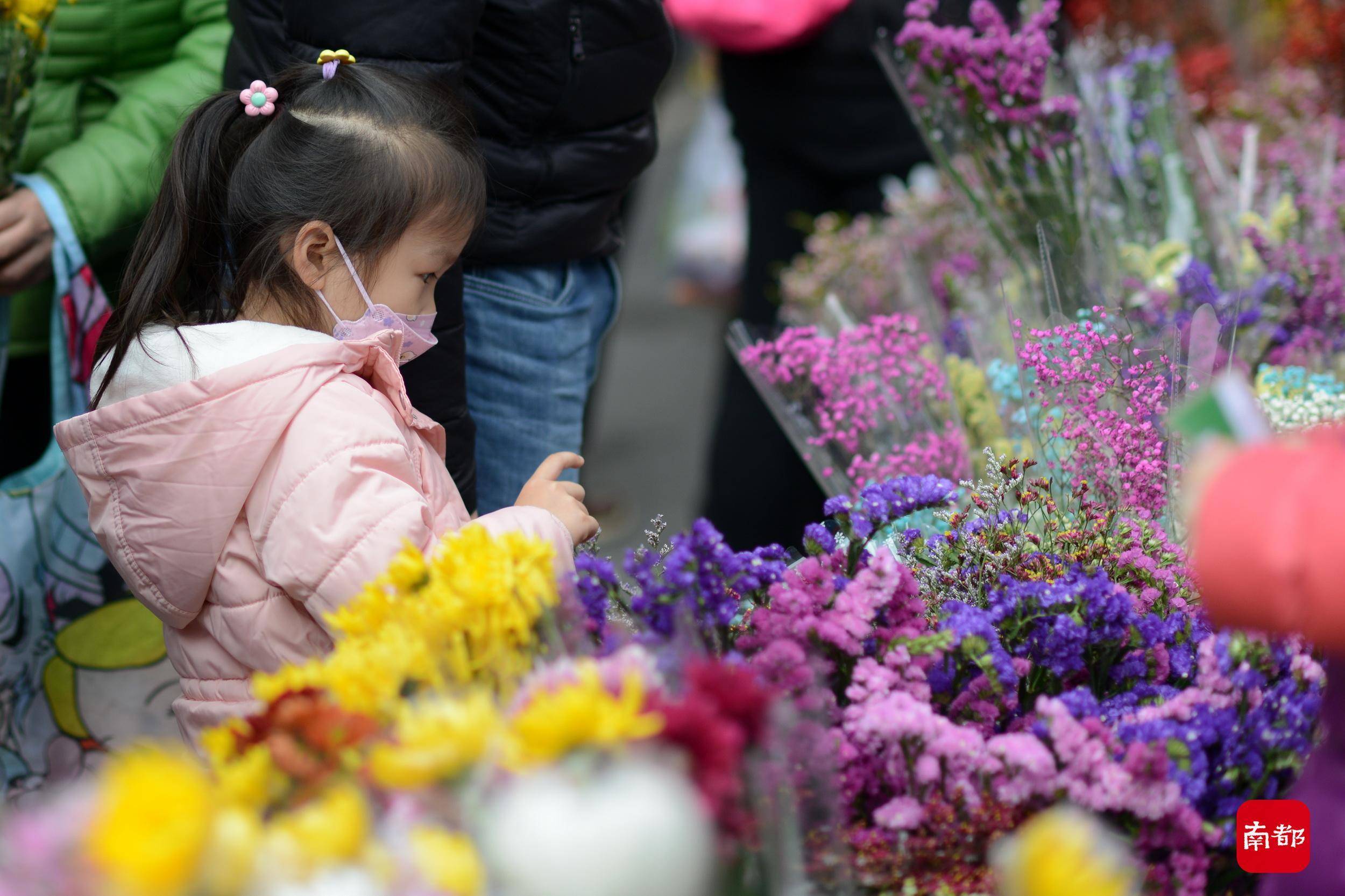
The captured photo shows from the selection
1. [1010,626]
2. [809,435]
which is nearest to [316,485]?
[1010,626]

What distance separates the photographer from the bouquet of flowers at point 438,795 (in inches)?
27.2

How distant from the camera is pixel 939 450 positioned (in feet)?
5.70

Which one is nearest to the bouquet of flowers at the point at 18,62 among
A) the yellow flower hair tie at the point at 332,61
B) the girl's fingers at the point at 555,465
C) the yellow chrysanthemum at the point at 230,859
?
the yellow flower hair tie at the point at 332,61

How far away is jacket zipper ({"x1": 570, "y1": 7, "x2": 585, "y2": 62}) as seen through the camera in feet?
5.38

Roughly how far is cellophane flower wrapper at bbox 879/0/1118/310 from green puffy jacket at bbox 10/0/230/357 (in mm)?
1133

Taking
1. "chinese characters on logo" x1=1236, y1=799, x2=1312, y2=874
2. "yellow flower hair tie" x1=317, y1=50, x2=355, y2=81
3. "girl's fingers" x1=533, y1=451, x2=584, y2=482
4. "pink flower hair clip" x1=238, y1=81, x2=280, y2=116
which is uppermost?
"yellow flower hair tie" x1=317, y1=50, x2=355, y2=81

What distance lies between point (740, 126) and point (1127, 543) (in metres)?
1.77

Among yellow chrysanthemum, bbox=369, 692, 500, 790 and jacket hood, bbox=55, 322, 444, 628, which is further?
jacket hood, bbox=55, 322, 444, 628

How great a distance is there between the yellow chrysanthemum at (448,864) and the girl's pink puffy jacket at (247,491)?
1.56 ft

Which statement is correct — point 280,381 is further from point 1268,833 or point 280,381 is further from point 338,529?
point 1268,833

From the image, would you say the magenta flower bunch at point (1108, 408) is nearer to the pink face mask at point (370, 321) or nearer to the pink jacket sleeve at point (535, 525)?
the pink jacket sleeve at point (535, 525)

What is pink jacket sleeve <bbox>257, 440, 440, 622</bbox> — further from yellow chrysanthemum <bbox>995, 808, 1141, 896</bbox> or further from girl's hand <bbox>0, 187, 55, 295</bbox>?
girl's hand <bbox>0, 187, 55, 295</bbox>

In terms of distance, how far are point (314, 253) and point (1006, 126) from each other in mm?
1147

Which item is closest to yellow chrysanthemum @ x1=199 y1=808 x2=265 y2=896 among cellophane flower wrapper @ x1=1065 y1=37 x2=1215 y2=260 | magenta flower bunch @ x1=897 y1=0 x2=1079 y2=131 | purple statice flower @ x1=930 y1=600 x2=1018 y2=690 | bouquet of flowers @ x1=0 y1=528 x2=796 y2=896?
bouquet of flowers @ x1=0 y1=528 x2=796 y2=896
